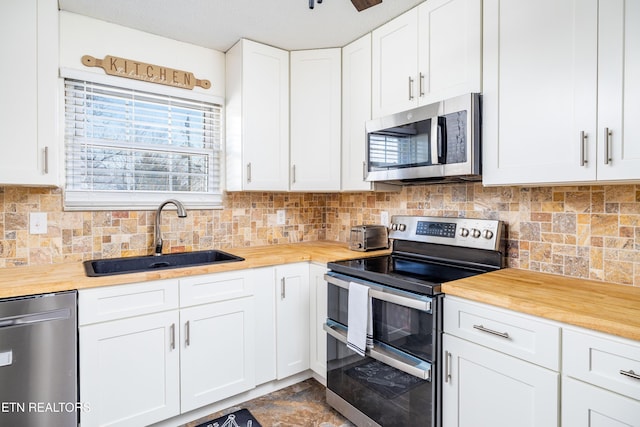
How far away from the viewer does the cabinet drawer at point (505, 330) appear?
1197mm

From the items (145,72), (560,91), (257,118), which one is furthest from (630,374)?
(145,72)

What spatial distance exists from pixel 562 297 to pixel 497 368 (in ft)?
1.18

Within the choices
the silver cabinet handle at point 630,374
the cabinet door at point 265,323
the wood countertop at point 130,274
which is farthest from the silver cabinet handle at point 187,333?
the silver cabinet handle at point 630,374

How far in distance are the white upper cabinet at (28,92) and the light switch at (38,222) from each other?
0.37m

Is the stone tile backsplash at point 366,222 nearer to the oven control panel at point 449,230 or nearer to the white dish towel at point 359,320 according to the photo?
the oven control panel at point 449,230

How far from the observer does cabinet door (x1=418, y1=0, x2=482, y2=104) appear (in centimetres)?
171

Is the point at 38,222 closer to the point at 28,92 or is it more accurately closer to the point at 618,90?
the point at 28,92

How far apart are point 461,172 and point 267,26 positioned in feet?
4.92

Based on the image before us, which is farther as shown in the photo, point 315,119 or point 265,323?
point 315,119

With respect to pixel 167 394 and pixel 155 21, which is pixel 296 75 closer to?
pixel 155 21

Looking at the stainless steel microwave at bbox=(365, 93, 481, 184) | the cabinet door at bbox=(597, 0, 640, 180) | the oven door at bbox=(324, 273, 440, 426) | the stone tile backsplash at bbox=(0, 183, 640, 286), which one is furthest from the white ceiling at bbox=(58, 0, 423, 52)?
the oven door at bbox=(324, 273, 440, 426)

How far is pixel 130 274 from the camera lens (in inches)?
67.6

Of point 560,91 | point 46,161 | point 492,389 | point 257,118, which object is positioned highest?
point 257,118

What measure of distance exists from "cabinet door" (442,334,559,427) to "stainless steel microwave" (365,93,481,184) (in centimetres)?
82
